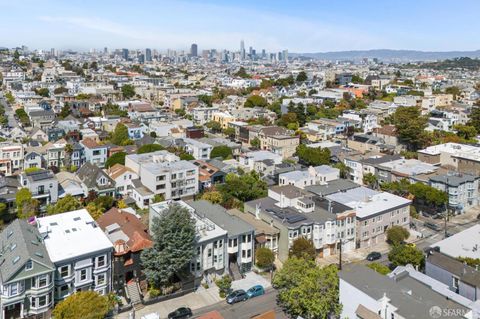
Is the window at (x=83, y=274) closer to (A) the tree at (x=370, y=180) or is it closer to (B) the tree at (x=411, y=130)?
(A) the tree at (x=370, y=180)

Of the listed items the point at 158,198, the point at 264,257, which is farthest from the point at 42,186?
the point at 264,257

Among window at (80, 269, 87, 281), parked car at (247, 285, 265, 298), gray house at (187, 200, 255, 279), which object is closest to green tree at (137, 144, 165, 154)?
gray house at (187, 200, 255, 279)

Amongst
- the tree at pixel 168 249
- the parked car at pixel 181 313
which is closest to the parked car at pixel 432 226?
the tree at pixel 168 249

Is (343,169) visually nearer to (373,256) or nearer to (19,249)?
(373,256)

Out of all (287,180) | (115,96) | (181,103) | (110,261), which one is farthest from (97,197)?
(115,96)

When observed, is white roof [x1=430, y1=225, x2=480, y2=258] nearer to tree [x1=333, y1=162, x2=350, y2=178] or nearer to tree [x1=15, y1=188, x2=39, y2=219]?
tree [x1=333, y1=162, x2=350, y2=178]

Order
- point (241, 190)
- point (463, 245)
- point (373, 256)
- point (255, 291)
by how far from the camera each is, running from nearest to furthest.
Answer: point (255, 291) < point (463, 245) < point (373, 256) < point (241, 190)

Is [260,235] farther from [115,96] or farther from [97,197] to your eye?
[115,96]
